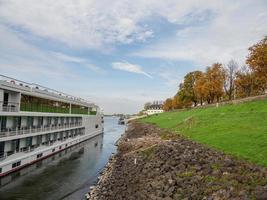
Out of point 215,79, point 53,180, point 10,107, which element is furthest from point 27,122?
point 215,79

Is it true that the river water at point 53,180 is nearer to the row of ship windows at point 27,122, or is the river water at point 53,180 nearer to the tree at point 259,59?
the row of ship windows at point 27,122

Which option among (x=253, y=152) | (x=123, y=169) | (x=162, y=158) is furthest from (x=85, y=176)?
(x=253, y=152)

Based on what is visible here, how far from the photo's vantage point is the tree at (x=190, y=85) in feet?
317

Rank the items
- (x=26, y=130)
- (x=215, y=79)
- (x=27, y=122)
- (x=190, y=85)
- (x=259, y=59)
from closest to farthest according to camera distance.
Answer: (x=26, y=130)
(x=27, y=122)
(x=259, y=59)
(x=215, y=79)
(x=190, y=85)

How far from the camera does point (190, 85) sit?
320 ft

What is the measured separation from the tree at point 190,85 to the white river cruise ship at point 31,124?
49.8 meters

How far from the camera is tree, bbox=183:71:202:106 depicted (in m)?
96.6

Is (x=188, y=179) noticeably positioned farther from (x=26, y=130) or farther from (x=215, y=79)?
(x=215, y=79)

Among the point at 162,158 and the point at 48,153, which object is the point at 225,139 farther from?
the point at 48,153

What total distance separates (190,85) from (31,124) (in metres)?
69.9

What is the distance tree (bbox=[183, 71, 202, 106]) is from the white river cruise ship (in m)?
49.8

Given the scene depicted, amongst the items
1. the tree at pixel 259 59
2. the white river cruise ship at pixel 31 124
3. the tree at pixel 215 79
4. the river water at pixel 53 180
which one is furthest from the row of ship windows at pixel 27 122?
the tree at pixel 215 79

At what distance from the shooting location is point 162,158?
28031mm

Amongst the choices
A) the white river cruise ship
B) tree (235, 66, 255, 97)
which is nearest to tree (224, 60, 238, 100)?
tree (235, 66, 255, 97)
